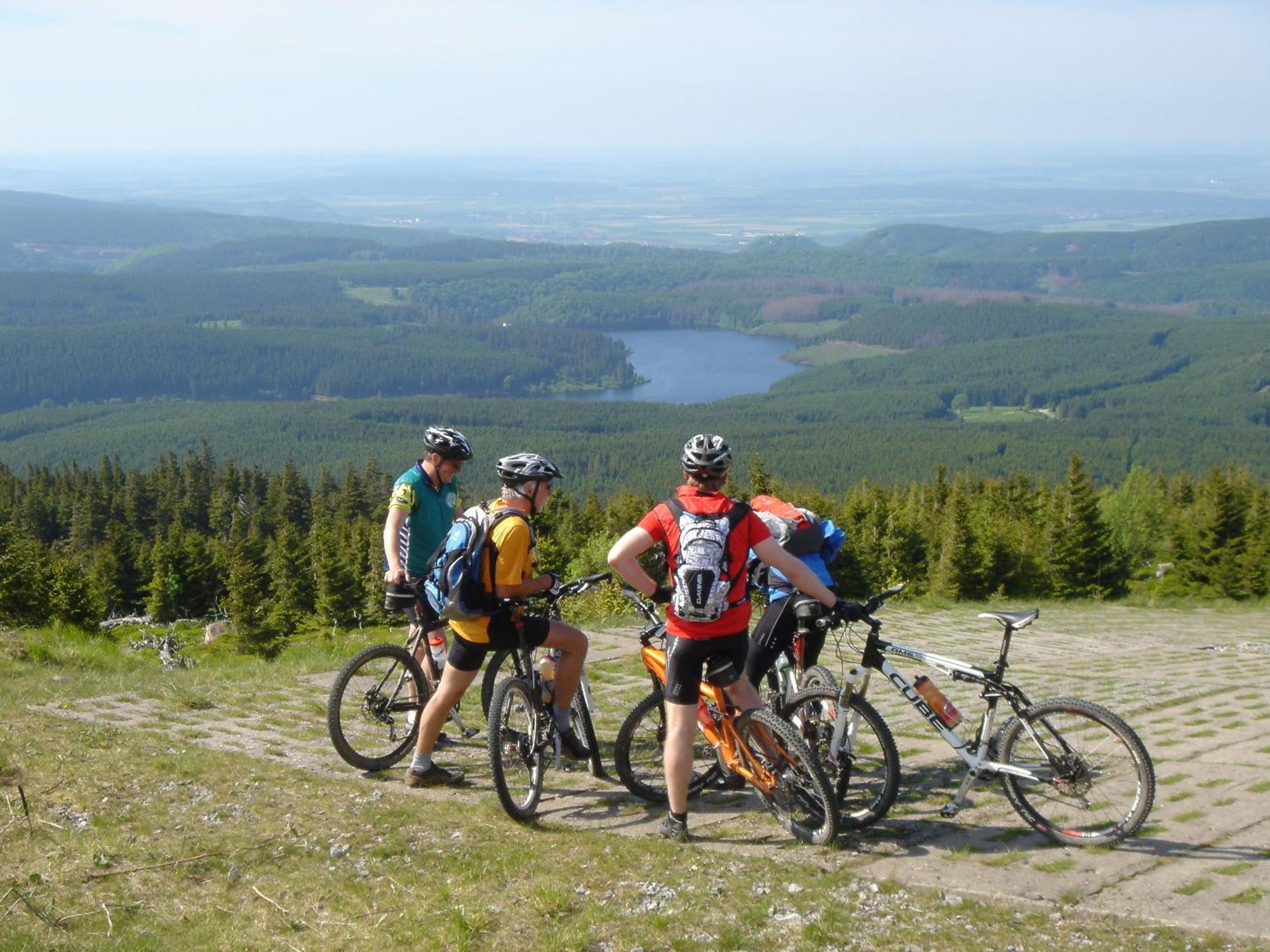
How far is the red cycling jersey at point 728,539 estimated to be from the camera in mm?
6039

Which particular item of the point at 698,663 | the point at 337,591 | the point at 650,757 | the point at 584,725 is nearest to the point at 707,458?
the point at 698,663

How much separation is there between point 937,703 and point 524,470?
9.04ft

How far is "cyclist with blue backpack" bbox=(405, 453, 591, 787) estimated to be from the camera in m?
6.65

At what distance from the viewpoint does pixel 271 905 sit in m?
5.39

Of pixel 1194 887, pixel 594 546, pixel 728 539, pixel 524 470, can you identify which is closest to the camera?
pixel 1194 887

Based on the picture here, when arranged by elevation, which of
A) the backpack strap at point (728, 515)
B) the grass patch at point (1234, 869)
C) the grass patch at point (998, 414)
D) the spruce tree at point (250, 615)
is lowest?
the grass patch at point (998, 414)

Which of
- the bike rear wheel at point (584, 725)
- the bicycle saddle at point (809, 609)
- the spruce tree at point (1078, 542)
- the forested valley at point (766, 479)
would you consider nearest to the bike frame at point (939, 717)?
the bicycle saddle at point (809, 609)

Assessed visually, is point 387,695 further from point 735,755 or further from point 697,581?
point 697,581

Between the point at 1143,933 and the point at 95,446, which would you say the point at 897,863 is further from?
the point at 95,446

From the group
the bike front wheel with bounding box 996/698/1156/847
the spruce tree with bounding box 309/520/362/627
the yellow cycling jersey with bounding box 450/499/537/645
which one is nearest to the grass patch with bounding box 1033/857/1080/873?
the bike front wheel with bounding box 996/698/1156/847

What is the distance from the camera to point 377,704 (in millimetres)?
8023

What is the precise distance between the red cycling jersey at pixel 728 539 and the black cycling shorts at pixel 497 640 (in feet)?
3.78

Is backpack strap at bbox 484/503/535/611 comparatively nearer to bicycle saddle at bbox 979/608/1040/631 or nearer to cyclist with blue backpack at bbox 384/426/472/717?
cyclist with blue backpack at bbox 384/426/472/717

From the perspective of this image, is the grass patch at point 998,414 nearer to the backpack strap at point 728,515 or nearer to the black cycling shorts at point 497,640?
the black cycling shorts at point 497,640
